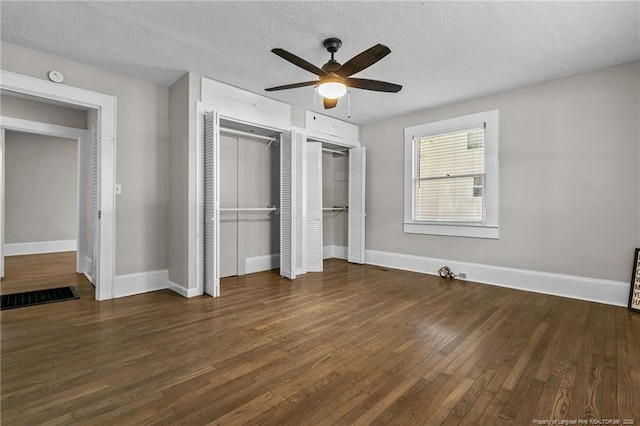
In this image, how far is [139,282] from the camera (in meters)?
4.02

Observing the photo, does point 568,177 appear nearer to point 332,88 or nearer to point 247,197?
point 332,88

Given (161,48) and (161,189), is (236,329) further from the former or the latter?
(161,48)

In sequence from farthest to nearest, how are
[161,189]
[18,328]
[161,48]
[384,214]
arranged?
1. [384,214]
2. [161,189]
3. [161,48]
4. [18,328]

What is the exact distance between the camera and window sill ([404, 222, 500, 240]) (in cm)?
456

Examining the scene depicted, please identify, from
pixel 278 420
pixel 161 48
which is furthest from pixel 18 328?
pixel 161 48

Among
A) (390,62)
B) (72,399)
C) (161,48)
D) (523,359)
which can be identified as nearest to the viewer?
(72,399)

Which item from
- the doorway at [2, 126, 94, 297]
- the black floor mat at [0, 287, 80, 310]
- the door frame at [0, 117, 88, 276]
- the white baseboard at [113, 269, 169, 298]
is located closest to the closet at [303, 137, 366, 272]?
the white baseboard at [113, 269, 169, 298]

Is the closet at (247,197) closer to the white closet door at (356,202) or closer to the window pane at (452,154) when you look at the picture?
the white closet door at (356,202)

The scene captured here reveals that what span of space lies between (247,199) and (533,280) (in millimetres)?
4364

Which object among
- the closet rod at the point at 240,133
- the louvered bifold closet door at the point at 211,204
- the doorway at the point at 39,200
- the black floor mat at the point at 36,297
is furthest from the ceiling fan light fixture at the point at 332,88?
the doorway at the point at 39,200

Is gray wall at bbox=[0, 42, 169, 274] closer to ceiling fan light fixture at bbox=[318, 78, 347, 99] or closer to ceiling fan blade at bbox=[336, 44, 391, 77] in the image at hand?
ceiling fan light fixture at bbox=[318, 78, 347, 99]

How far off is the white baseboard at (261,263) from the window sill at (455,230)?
2396 millimetres

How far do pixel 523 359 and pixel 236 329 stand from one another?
232 centimetres

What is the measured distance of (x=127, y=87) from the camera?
393 cm
